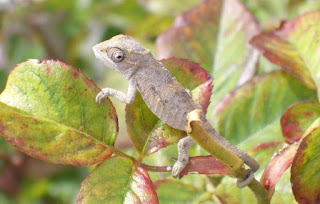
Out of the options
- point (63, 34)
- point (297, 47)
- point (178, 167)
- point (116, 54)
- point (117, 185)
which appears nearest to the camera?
point (117, 185)

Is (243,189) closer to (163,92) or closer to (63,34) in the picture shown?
(163,92)

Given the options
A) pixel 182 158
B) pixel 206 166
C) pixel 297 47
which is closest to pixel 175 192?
pixel 182 158

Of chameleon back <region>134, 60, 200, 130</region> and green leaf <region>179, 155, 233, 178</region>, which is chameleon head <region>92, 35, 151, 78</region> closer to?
chameleon back <region>134, 60, 200, 130</region>

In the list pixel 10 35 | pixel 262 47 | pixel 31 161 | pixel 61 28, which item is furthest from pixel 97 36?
pixel 262 47

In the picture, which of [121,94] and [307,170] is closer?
[307,170]

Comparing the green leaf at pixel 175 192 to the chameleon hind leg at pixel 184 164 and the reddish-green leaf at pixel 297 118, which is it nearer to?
the chameleon hind leg at pixel 184 164

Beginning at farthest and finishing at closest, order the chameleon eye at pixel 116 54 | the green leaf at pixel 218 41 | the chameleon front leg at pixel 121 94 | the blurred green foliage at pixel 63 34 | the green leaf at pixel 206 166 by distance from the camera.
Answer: the blurred green foliage at pixel 63 34, the chameleon eye at pixel 116 54, the green leaf at pixel 218 41, the chameleon front leg at pixel 121 94, the green leaf at pixel 206 166

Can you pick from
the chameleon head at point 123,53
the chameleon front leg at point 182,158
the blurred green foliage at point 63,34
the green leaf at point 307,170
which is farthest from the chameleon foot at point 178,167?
the blurred green foliage at point 63,34
